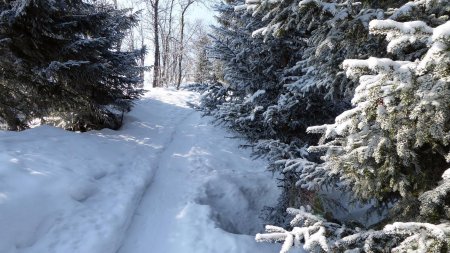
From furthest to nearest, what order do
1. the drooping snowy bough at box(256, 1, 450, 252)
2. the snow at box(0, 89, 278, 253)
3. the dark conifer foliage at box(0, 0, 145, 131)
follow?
the dark conifer foliage at box(0, 0, 145, 131) < the snow at box(0, 89, 278, 253) < the drooping snowy bough at box(256, 1, 450, 252)

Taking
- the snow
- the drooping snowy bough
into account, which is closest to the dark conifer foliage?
the snow

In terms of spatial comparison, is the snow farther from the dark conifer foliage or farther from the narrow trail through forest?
the dark conifer foliage

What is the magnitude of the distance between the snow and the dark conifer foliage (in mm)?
858

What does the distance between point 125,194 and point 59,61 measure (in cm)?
369

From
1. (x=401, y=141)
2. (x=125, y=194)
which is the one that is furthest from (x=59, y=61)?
(x=401, y=141)

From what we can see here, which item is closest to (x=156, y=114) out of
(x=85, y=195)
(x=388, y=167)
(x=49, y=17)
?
(x=49, y=17)

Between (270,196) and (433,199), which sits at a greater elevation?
(433,199)

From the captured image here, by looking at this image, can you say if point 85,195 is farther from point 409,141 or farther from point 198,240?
point 409,141

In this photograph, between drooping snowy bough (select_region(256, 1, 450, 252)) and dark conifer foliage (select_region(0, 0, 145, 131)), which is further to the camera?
dark conifer foliage (select_region(0, 0, 145, 131))

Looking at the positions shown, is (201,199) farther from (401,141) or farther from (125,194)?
(401,141)

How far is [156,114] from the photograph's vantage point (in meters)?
14.5

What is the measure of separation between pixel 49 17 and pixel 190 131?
611 centimetres

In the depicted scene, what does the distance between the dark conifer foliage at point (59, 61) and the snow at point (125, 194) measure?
858 mm

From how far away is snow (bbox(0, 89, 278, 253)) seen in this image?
215 inches
